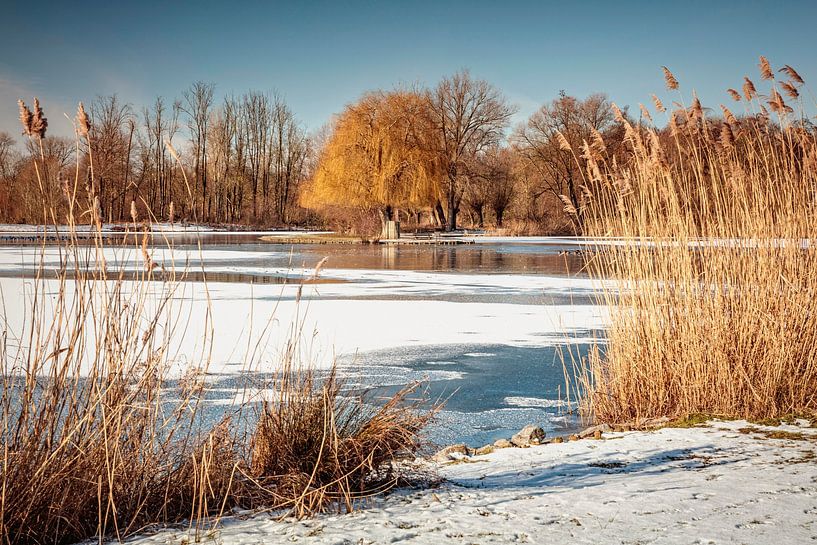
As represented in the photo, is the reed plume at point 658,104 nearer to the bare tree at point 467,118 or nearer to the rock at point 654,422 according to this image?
the rock at point 654,422

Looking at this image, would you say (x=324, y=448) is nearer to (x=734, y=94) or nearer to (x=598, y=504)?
(x=598, y=504)

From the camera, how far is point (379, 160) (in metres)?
37.2

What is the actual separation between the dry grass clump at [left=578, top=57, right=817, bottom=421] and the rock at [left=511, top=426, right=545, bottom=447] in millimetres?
849

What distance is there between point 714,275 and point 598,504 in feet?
8.55

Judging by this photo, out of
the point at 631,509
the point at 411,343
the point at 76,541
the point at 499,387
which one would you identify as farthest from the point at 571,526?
the point at 411,343

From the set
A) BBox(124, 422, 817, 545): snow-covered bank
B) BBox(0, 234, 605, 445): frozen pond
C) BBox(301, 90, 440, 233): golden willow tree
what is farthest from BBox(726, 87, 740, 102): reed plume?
BBox(301, 90, 440, 233): golden willow tree

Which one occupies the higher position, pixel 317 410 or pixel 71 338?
pixel 71 338

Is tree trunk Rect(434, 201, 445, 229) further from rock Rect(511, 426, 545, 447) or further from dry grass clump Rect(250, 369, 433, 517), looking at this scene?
dry grass clump Rect(250, 369, 433, 517)

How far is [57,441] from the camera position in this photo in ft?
9.00

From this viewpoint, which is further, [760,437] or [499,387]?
[499,387]

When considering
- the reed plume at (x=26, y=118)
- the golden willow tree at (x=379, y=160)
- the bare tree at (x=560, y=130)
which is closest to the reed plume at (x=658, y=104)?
the reed plume at (x=26, y=118)

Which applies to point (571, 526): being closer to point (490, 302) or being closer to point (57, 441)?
point (57, 441)

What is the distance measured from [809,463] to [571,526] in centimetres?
149

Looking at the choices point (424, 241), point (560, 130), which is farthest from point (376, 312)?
point (560, 130)
